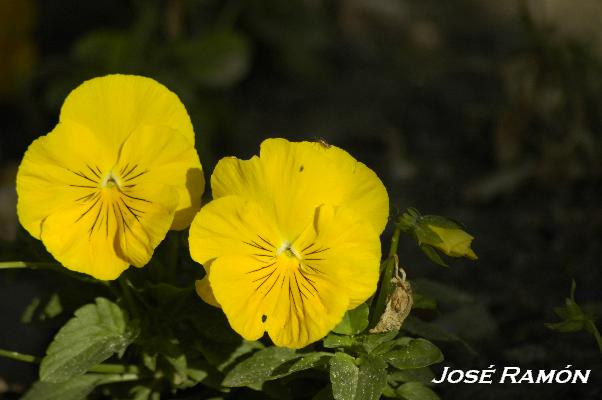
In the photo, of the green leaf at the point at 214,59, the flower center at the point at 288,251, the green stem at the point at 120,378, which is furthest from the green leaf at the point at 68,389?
the green leaf at the point at 214,59

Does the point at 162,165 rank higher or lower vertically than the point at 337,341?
higher

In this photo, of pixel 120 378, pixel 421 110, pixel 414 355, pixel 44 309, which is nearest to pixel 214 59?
pixel 421 110

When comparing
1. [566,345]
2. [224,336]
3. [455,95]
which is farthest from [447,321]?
[455,95]

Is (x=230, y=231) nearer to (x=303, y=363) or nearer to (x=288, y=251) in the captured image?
(x=288, y=251)

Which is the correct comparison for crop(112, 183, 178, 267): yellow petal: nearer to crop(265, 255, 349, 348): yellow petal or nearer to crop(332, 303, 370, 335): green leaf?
crop(265, 255, 349, 348): yellow petal

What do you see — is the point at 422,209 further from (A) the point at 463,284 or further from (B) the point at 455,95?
(B) the point at 455,95

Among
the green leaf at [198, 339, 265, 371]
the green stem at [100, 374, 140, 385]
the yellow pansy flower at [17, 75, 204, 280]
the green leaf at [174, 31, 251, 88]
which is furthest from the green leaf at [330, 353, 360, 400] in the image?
the green leaf at [174, 31, 251, 88]
